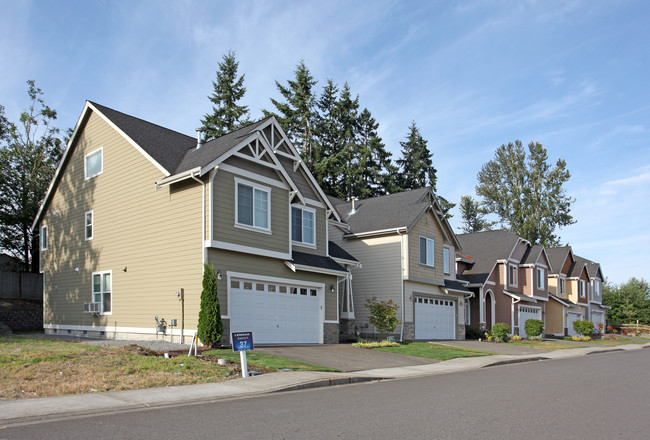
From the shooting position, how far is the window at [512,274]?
4203cm

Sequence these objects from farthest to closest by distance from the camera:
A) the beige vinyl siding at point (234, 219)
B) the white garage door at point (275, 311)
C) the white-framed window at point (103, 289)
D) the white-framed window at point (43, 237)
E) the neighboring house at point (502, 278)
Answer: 1. the neighboring house at point (502, 278)
2. the white-framed window at point (43, 237)
3. the white-framed window at point (103, 289)
4. the white garage door at point (275, 311)
5. the beige vinyl siding at point (234, 219)

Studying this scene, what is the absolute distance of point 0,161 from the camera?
36250 millimetres

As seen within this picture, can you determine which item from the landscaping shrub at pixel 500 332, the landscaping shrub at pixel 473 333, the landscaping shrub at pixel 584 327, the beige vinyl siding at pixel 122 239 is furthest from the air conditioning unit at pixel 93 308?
the landscaping shrub at pixel 584 327

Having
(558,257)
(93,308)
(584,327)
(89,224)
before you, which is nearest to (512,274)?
(584,327)

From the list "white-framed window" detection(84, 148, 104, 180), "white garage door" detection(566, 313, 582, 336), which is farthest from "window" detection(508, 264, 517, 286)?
"white-framed window" detection(84, 148, 104, 180)

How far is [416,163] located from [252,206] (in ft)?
152

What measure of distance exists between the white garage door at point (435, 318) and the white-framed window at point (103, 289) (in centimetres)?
1527

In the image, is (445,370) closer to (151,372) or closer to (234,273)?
(234,273)

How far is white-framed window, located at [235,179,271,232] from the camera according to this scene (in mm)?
20141

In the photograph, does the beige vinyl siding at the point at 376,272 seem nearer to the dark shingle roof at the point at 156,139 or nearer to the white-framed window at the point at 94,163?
the dark shingle roof at the point at 156,139

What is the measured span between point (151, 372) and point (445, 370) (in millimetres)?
8978

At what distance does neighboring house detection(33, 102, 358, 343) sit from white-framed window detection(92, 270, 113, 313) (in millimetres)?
72

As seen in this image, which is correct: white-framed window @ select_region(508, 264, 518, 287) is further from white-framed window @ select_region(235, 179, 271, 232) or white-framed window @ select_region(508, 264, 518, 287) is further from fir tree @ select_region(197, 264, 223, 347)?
fir tree @ select_region(197, 264, 223, 347)

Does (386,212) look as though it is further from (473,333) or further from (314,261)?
(473,333)
